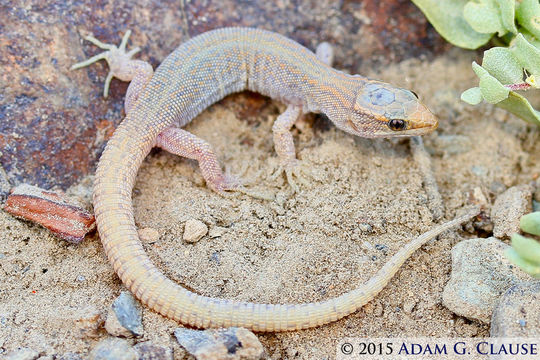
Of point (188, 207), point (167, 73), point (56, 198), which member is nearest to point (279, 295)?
point (188, 207)

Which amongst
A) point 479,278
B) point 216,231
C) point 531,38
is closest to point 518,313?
point 479,278

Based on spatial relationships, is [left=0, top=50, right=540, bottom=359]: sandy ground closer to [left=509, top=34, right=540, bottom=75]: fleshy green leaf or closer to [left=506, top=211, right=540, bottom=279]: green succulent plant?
[left=506, top=211, right=540, bottom=279]: green succulent plant

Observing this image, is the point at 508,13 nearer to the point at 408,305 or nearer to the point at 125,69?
the point at 408,305

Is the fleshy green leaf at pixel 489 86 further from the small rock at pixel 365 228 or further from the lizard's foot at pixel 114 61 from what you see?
the lizard's foot at pixel 114 61

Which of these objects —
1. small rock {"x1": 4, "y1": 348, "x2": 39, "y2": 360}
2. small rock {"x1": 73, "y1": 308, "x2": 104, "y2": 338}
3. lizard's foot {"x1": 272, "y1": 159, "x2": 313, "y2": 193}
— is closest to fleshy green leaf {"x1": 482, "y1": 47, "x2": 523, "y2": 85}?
lizard's foot {"x1": 272, "y1": 159, "x2": 313, "y2": 193}

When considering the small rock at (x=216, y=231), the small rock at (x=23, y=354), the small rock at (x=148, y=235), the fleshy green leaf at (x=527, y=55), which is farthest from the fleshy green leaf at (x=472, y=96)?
the small rock at (x=23, y=354)

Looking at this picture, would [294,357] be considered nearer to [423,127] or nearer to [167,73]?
[423,127]
